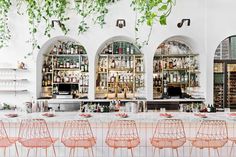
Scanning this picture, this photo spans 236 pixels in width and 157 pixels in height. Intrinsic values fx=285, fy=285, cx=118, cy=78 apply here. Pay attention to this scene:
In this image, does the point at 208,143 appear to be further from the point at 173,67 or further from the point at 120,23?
the point at 120,23

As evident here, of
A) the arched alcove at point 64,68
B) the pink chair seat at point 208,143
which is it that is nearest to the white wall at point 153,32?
the arched alcove at point 64,68

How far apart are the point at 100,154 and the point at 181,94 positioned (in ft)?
→ 13.9

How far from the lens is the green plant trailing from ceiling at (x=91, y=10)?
28.3 feet

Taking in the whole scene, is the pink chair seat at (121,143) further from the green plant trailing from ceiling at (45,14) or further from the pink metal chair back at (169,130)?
the green plant trailing from ceiling at (45,14)

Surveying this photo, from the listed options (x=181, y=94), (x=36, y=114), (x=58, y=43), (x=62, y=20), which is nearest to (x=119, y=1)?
(x=62, y=20)

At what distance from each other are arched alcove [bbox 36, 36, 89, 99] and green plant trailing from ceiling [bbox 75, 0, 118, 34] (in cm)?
76

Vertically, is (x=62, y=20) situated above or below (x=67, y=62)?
above

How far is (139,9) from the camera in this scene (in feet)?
28.2

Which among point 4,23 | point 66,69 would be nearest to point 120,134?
point 66,69

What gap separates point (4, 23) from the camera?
8719 mm

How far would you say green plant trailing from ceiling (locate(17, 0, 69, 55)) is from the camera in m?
8.61

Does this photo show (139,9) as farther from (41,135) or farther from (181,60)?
(41,135)

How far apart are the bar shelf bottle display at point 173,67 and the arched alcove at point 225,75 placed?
72 cm

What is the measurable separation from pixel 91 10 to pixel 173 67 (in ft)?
10.5
